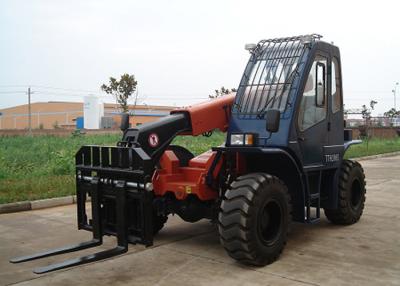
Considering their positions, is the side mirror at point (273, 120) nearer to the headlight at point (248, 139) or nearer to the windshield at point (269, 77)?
the headlight at point (248, 139)

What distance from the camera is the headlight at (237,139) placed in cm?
554

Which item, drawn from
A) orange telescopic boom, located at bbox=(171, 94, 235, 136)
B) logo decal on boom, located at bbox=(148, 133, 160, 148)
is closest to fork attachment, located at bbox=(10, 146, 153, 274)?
logo decal on boom, located at bbox=(148, 133, 160, 148)

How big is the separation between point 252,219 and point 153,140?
156cm

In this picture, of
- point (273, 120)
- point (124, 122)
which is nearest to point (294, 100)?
point (273, 120)

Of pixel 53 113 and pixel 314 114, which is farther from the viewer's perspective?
pixel 53 113

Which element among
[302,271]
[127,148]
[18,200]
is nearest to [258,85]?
[127,148]

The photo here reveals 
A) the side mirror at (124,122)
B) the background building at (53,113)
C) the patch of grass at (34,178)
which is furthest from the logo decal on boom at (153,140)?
the background building at (53,113)

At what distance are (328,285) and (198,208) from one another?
189 cm

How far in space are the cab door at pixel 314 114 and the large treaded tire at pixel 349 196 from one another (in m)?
0.75

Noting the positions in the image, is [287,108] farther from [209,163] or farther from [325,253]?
[325,253]

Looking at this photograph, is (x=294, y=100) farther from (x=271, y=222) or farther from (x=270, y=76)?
(x=271, y=222)

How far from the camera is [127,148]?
5.29 meters

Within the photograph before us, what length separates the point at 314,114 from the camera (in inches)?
253

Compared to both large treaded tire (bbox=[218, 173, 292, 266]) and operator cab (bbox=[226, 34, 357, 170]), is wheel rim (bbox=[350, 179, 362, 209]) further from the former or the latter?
large treaded tire (bbox=[218, 173, 292, 266])
